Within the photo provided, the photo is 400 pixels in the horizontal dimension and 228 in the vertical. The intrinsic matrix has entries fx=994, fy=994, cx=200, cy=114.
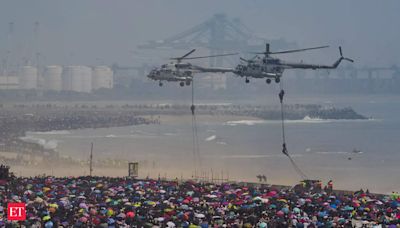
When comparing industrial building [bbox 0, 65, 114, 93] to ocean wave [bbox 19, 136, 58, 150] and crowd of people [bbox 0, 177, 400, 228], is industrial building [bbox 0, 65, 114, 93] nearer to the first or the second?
ocean wave [bbox 19, 136, 58, 150]

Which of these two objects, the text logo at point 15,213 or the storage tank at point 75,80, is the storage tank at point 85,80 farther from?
the text logo at point 15,213

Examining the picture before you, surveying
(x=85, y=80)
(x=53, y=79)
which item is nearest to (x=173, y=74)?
(x=53, y=79)

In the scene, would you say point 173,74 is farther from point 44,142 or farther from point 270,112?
point 270,112

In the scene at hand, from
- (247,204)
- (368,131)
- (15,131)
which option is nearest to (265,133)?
(368,131)

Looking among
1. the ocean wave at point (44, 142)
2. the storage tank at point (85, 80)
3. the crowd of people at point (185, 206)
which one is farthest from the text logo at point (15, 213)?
the storage tank at point (85, 80)

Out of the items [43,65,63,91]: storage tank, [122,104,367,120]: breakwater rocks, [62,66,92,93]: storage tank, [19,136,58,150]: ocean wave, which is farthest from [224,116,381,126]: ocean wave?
[43,65,63,91]: storage tank

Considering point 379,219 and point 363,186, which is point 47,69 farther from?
point 379,219
